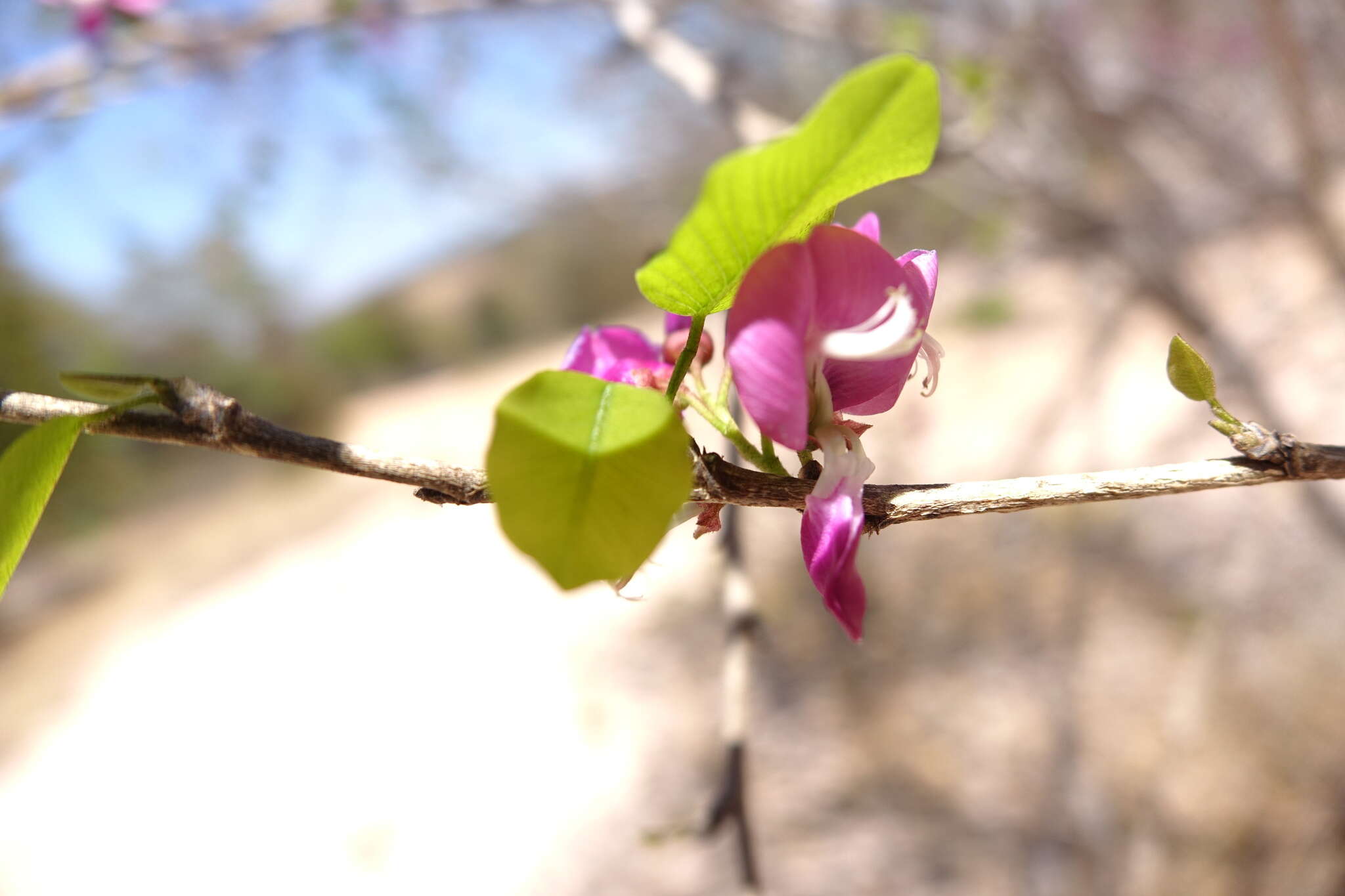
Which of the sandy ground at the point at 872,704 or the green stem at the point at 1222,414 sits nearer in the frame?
the green stem at the point at 1222,414

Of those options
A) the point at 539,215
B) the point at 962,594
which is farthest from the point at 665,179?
the point at 962,594

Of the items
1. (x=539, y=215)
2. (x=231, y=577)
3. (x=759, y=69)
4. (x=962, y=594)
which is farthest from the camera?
(x=539, y=215)

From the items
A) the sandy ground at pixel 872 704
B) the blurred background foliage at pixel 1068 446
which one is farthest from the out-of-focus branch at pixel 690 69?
the sandy ground at pixel 872 704

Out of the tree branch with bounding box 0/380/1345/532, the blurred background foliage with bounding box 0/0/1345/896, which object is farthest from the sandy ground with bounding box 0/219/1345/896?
the tree branch with bounding box 0/380/1345/532

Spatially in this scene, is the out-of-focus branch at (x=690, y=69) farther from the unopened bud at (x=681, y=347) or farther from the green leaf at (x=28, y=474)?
the green leaf at (x=28, y=474)

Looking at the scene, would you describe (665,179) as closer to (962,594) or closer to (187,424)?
(962,594)
